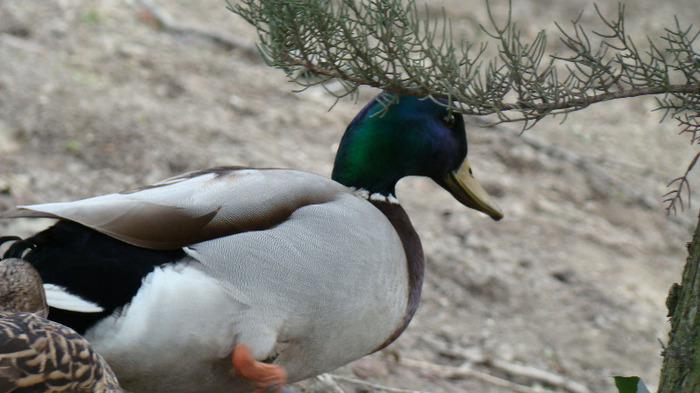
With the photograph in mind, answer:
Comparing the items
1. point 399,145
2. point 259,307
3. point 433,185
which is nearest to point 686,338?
point 259,307

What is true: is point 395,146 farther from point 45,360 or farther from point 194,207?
point 45,360

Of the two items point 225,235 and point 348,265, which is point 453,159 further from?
point 225,235

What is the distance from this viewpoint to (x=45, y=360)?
5.91 ft

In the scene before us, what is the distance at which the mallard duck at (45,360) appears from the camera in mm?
1741

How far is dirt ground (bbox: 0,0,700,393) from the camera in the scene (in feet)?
12.2

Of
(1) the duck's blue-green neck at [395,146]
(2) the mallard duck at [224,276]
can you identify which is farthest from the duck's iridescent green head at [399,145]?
(2) the mallard duck at [224,276]

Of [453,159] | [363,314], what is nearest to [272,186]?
[363,314]

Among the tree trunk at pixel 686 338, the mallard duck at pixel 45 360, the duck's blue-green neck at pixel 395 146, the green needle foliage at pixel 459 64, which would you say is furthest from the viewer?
the duck's blue-green neck at pixel 395 146

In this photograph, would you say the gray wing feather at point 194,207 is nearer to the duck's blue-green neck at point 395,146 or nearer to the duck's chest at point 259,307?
the duck's chest at point 259,307

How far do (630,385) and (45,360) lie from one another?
1.53 meters

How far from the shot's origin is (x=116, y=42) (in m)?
5.50

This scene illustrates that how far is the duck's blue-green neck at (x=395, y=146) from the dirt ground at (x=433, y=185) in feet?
2.58

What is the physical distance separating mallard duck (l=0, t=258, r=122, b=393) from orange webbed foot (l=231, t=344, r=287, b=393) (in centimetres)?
47

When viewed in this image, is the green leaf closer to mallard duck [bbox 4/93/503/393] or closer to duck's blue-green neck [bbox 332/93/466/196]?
mallard duck [bbox 4/93/503/393]
